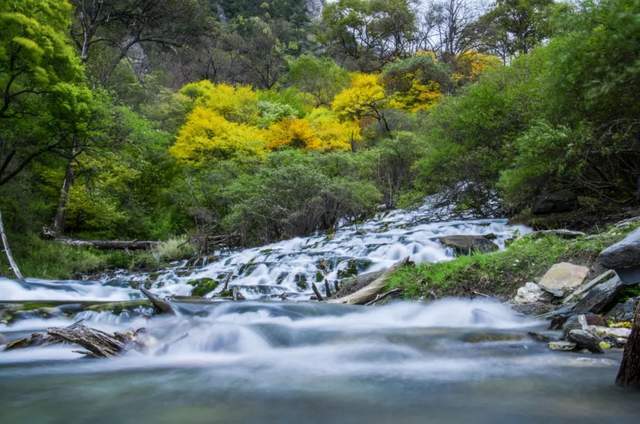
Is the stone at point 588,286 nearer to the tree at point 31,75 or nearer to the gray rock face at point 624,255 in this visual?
the gray rock face at point 624,255

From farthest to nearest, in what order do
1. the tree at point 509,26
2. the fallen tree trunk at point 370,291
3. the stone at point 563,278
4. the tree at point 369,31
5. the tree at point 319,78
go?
the tree at point 369,31, the tree at point 319,78, the tree at point 509,26, the fallen tree trunk at point 370,291, the stone at point 563,278

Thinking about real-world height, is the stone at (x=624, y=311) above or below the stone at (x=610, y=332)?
above

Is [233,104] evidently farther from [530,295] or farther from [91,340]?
[91,340]

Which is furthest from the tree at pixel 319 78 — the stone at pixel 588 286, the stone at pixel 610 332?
the stone at pixel 610 332

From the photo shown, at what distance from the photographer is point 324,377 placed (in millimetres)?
3852

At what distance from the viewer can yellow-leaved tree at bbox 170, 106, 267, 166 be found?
20266 millimetres

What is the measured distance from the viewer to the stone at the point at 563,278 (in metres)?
6.31

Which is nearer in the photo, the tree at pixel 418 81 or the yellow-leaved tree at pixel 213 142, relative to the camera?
the yellow-leaved tree at pixel 213 142

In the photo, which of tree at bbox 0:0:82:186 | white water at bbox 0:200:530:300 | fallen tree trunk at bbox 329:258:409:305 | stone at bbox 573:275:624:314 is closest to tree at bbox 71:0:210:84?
tree at bbox 0:0:82:186

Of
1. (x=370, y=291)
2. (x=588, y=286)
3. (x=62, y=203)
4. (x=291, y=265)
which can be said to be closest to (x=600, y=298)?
(x=588, y=286)

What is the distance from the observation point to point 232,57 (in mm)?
40719

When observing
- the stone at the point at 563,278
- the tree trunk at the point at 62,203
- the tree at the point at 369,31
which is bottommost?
→ the stone at the point at 563,278

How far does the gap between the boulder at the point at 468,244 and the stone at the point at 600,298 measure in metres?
4.23

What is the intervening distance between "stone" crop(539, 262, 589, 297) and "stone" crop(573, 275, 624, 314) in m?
→ 0.95
